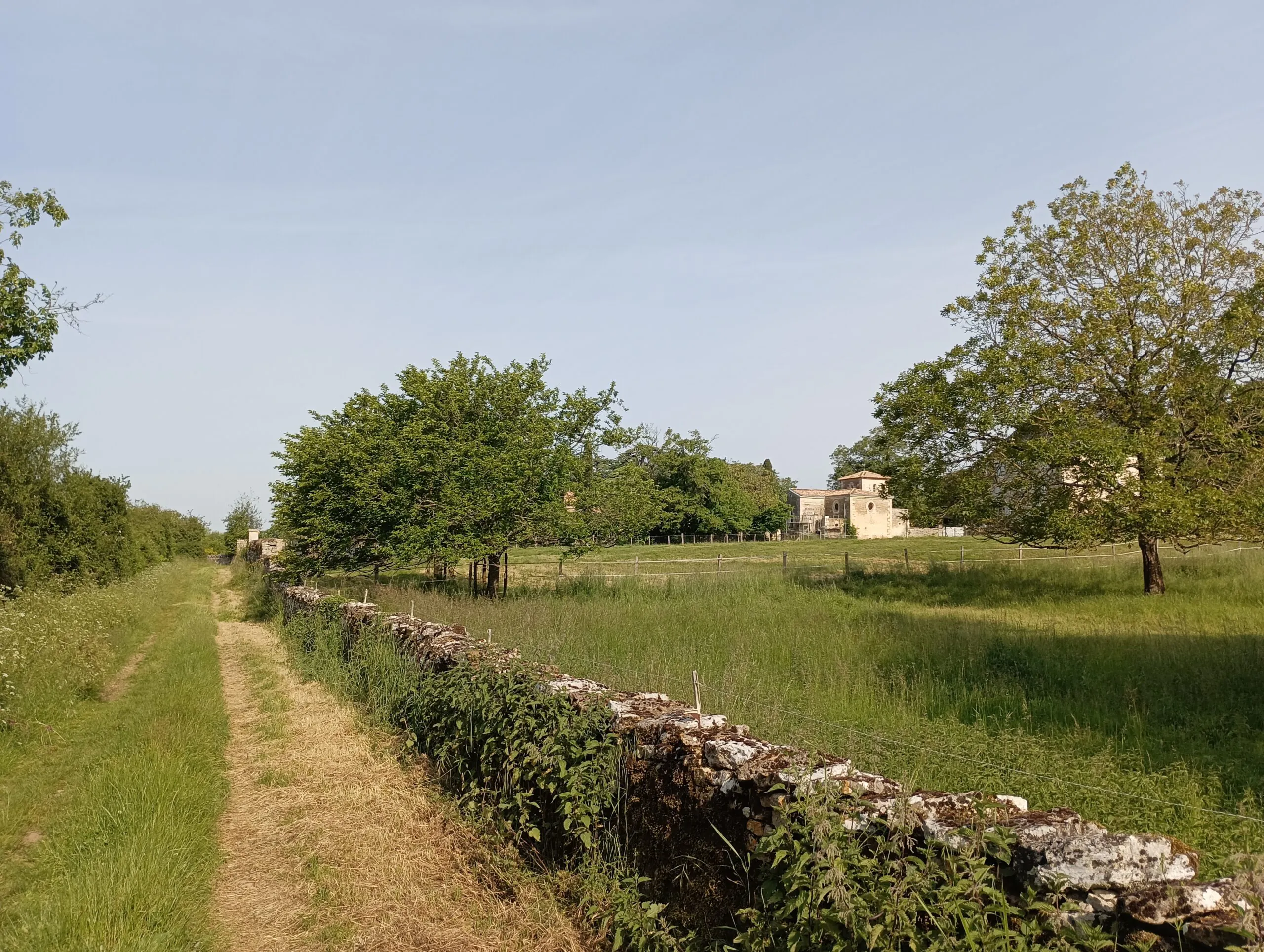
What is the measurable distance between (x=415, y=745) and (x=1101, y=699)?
7.83 metres

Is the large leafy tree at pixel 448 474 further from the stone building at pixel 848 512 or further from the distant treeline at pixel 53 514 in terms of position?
the stone building at pixel 848 512

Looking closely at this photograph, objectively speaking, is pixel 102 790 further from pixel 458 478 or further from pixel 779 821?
pixel 458 478

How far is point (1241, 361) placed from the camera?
18719 millimetres

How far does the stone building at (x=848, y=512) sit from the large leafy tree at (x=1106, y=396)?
173ft

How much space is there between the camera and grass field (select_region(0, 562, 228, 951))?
4.70m

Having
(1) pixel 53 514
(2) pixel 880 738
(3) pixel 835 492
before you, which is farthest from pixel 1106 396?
(3) pixel 835 492

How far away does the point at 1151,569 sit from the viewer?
1939 cm

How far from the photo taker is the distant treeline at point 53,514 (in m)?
23.9

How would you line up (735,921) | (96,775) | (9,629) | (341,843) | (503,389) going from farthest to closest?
(503,389)
(9,629)
(96,775)
(341,843)
(735,921)

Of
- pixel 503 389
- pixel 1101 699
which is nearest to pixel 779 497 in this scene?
pixel 503 389

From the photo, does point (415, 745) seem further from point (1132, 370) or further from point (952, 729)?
point (1132, 370)

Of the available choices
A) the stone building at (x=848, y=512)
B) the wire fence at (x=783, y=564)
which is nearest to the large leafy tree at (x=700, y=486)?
the stone building at (x=848, y=512)

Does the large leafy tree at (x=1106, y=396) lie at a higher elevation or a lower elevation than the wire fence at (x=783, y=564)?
higher

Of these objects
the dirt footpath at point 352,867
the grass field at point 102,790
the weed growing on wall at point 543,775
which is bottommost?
the dirt footpath at point 352,867
